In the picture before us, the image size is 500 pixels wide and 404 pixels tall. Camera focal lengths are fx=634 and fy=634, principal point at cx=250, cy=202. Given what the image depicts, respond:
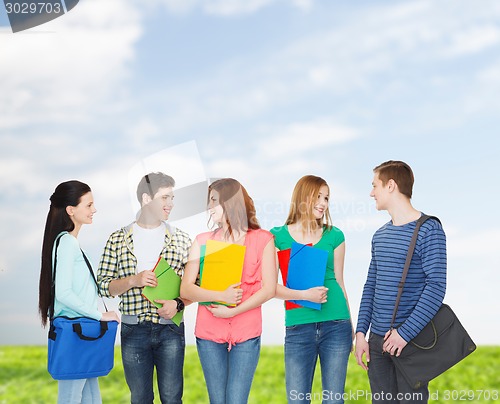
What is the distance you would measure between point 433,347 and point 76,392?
85.7 inches

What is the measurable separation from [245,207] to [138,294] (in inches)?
34.5

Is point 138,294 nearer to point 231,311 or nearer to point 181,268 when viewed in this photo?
point 181,268

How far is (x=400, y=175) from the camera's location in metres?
3.71

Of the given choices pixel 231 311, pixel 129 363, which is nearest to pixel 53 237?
pixel 129 363

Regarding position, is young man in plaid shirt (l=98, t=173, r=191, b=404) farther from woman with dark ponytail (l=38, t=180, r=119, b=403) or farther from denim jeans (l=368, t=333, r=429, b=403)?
denim jeans (l=368, t=333, r=429, b=403)

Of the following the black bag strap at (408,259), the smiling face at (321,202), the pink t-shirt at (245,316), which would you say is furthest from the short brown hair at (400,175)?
the pink t-shirt at (245,316)

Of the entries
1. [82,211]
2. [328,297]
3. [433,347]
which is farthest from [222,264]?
[433,347]

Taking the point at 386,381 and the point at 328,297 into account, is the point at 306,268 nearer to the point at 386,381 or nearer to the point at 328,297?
the point at 328,297

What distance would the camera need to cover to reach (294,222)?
411cm

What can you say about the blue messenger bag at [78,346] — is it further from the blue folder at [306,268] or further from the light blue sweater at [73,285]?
the blue folder at [306,268]

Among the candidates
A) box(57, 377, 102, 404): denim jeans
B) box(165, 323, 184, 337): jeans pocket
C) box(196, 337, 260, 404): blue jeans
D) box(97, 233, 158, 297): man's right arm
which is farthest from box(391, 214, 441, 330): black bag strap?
box(57, 377, 102, 404): denim jeans

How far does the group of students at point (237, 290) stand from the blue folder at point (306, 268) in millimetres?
55

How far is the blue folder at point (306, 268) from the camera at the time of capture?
3.93m

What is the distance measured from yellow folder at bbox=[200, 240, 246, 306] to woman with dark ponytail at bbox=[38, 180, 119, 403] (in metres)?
0.68
